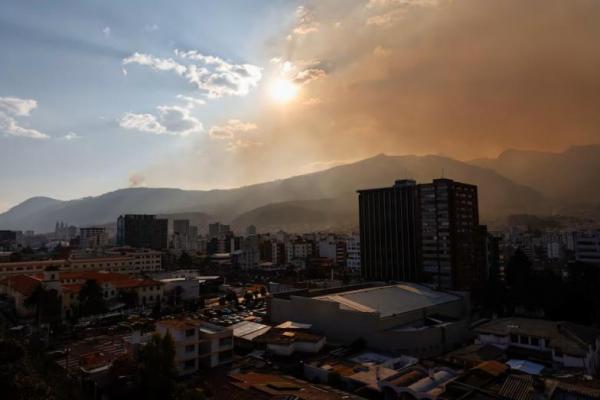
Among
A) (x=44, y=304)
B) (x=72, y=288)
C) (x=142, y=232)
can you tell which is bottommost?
(x=44, y=304)

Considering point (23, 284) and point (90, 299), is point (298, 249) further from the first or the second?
point (90, 299)

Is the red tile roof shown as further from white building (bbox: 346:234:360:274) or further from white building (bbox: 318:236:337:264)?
white building (bbox: 318:236:337:264)

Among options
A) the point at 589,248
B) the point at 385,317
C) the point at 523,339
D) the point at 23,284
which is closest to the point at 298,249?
the point at 589,248

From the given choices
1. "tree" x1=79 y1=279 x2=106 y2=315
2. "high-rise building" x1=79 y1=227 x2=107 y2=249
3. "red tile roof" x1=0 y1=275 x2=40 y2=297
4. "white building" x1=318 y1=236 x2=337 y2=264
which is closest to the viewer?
"tree" x1=79 y1=279 x2=106 y2=315

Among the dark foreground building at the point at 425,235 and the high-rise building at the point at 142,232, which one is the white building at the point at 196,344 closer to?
the dark foreground building at the point at 425,235

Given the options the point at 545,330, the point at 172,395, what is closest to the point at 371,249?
the point at 545,330

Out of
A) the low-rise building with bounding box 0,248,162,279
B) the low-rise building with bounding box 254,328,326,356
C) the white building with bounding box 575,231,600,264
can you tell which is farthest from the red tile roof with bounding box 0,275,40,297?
the white building with bounding box 575,231,600,264

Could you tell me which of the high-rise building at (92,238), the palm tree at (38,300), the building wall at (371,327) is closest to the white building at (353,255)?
the building wall at (371,327)
